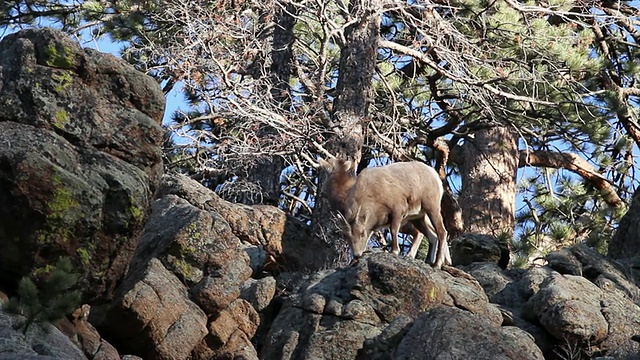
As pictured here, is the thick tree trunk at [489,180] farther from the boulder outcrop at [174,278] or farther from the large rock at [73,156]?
the large rock at [73,156]

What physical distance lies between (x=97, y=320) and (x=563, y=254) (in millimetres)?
6519

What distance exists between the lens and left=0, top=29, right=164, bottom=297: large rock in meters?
8.55

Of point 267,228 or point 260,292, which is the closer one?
point 260,292

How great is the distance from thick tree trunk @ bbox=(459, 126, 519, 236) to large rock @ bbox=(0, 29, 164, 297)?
9.52 m

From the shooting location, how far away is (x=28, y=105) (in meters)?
9.18

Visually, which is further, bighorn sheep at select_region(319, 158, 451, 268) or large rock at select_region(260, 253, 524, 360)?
bighorn sheep at select_region(319, 158, 451, 268)

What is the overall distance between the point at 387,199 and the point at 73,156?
17.5ft

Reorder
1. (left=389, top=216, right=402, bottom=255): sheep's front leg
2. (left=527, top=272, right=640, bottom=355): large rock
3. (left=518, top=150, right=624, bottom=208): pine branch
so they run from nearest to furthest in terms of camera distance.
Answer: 1. (left=527, top=272, right=640, bottom=355): large rock
2. (left=389, top=216, right=402, bottom=255): sheep's front leg
3. (left=518, top=150, right=624, bottom=208): pine branch

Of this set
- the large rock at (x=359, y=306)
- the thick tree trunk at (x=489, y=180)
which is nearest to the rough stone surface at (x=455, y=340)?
the large rock at (x=359, y=306)

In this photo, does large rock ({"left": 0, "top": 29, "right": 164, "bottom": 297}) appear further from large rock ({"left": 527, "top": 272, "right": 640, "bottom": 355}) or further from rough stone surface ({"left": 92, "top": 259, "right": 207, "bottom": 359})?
large rock ({"left": 527, "top": 272, "right": 640, "bottom": 355})

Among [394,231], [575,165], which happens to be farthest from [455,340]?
[575,165]

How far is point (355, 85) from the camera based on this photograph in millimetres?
16094

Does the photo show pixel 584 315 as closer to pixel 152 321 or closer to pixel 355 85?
pixel 152 321

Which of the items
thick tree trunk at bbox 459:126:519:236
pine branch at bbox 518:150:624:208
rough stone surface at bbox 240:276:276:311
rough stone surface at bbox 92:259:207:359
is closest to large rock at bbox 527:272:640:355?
rough stone surface at bbox 240:276:276:311
